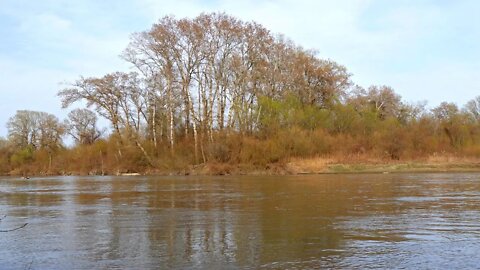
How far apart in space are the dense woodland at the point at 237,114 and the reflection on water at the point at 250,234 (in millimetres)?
32573

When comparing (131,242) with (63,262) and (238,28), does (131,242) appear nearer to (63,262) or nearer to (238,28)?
(63,262)

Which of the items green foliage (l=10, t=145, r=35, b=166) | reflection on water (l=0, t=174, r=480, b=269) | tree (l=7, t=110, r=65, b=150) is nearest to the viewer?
reflection on water (l=0, t=174, r=480, b=269)

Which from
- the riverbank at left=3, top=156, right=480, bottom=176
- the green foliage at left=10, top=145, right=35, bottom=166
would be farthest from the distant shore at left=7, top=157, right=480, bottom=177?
the green foliage at left=10, top=145, right=35, bottom=166

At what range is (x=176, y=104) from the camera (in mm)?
56656

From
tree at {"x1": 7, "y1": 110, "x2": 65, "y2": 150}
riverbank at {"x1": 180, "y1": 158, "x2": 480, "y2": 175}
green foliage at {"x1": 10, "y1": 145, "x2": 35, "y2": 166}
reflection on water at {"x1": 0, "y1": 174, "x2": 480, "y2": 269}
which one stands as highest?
tree at {"x1": 7, "y1": 110, "x2": 65, "y2": 150}

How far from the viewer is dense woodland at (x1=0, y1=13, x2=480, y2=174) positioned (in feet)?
170

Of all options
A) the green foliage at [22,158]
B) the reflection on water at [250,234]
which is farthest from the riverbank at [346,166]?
the green foliage at [22,158]

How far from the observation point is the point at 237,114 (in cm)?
5650

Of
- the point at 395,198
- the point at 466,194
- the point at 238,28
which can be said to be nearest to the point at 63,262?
the point at 395,198

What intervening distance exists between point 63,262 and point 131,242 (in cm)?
200

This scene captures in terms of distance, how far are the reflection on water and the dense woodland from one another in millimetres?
32573

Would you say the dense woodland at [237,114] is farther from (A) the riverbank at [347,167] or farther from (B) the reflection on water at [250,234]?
(B) the reflection on water at [250,234]

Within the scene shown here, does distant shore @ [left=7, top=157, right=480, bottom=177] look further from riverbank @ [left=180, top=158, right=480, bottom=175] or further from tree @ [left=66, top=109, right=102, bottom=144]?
tree @ [left=66, top=109, right=102, bottom=144]

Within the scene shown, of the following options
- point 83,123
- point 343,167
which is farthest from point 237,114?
point 83,123
